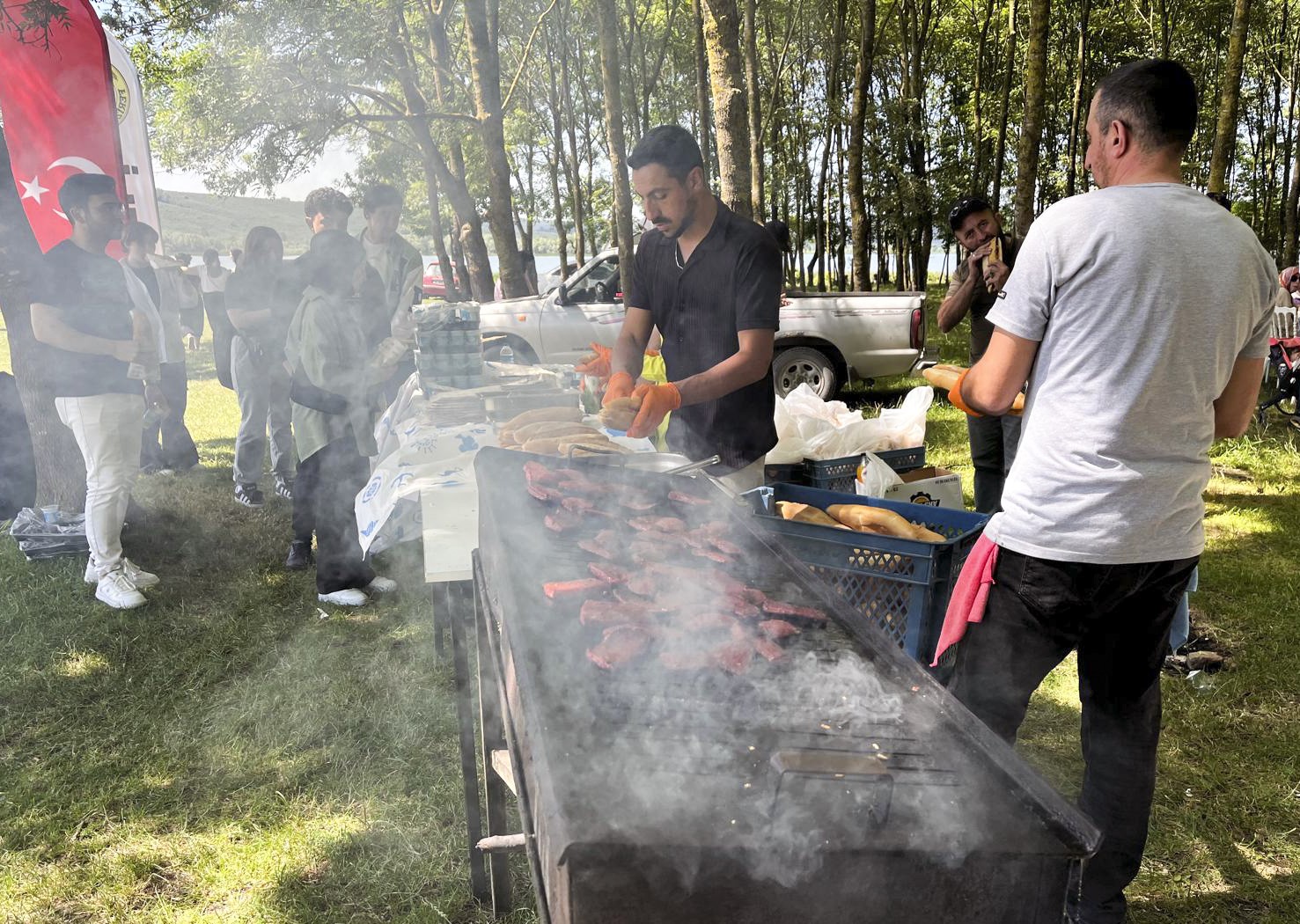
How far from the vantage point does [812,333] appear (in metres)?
9.90

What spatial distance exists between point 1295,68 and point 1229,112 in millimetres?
18440

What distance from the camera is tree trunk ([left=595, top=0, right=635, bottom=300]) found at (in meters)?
10.2

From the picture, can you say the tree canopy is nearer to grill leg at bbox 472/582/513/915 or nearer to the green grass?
the green grass

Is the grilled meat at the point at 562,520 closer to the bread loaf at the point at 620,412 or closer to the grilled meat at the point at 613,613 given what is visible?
the grilled meat at the point at 613,613

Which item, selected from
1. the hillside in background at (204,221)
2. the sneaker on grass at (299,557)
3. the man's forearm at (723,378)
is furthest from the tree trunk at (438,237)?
the man's forearm at (723,378)

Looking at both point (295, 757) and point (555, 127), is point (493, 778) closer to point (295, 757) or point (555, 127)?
point (295, 757)

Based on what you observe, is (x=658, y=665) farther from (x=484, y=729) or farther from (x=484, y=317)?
(x=484, y=317)

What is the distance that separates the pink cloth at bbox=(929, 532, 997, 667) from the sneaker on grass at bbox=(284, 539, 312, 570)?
428cm

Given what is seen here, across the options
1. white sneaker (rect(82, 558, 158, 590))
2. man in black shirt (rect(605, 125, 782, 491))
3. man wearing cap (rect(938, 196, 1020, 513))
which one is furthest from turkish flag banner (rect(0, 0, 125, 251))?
man wearing cap (rect(938, 196, 1020, 513))

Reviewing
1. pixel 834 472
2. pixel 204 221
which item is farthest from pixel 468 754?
pixel 204 221

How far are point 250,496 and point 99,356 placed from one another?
2362mm

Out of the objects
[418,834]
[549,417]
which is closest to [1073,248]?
[549,417]

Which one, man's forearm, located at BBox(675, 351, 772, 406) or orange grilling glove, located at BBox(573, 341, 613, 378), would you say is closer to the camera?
man's forearm, located at BBox(675, 351, 772, 406)

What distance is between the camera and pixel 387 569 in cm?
551
